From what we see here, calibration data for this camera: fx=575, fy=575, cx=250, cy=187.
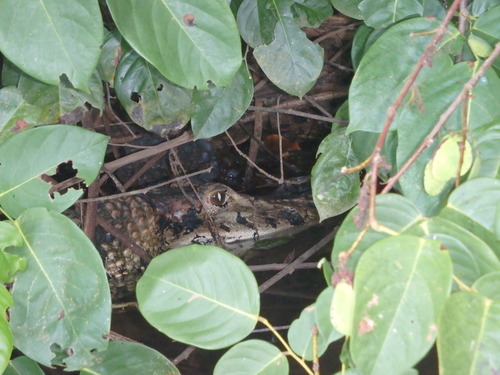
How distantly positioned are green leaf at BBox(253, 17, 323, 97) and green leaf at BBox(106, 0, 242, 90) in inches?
15.4

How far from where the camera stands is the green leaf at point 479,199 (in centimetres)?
56

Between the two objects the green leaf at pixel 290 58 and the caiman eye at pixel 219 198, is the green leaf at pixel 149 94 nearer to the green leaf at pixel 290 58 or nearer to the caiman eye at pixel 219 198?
the green leaf at pixel 290 58

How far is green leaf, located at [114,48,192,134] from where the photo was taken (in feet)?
4.07

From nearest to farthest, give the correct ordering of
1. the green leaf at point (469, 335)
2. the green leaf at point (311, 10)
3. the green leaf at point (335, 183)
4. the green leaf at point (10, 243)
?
the green leaf at point (469, 335)
the green leaf at point (10, 243)
the green leaf at point (335, 183)
the green leaf at point (311, 10)

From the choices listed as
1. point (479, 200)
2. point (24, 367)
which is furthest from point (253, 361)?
point (24, 367)

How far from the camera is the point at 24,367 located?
891mm

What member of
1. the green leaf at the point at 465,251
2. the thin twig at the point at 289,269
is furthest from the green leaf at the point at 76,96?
the green leaf at the point at 465,251

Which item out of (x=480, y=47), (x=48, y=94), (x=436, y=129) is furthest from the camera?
(x=48, y=94)

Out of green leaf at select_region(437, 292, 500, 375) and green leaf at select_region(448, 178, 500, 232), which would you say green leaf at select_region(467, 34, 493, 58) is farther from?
green leaf at select_region(437, 292, 500, 375)

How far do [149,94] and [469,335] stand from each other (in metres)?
0.97

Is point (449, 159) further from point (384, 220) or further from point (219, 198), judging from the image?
point (219, 198)

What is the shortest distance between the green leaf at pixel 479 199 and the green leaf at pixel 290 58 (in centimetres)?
74

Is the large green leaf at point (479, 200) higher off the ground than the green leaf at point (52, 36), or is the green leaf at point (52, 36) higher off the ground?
the green leaf at point (52, 36)

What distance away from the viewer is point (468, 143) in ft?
2.06
